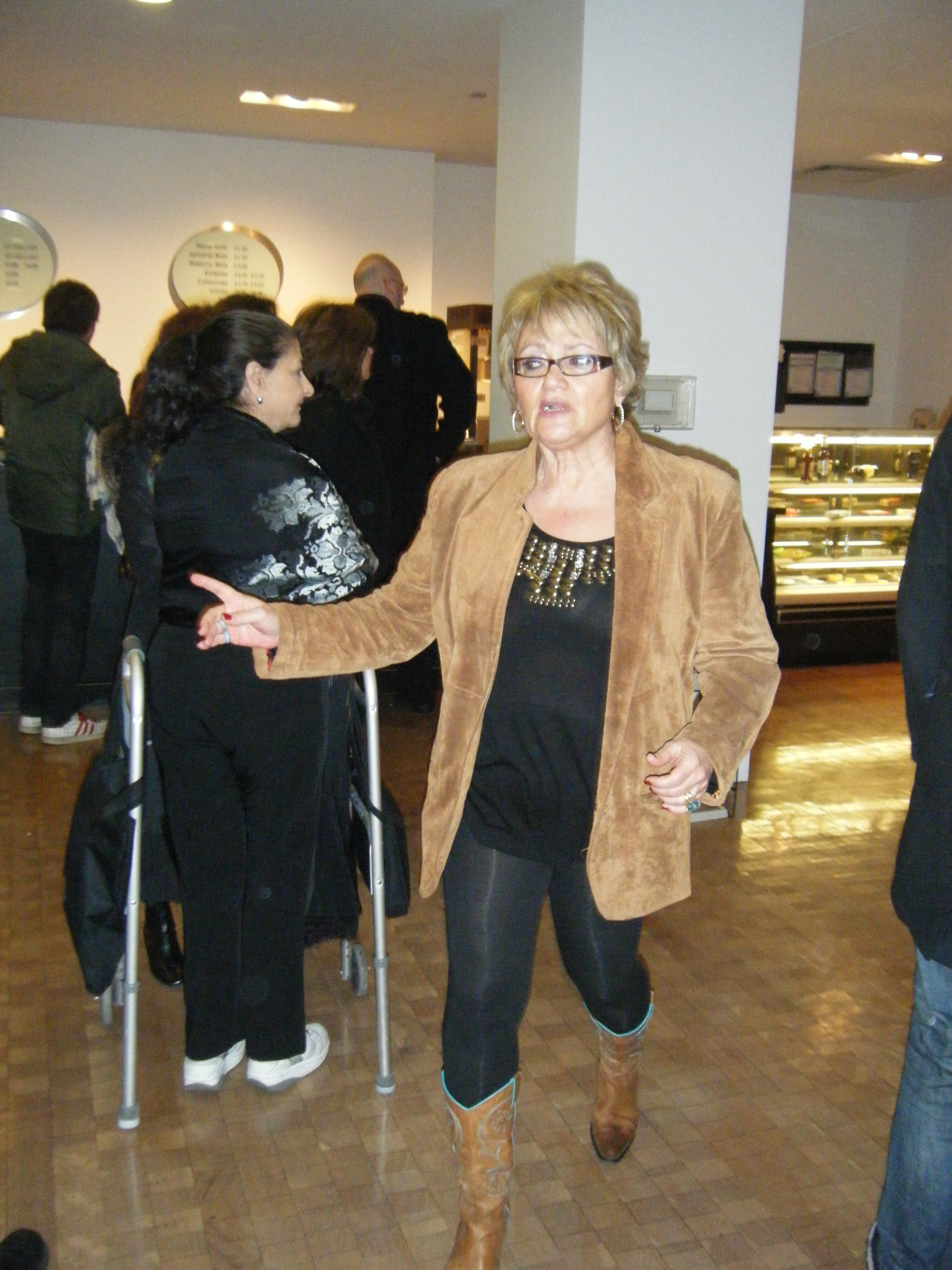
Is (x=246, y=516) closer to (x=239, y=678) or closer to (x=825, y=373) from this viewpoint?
(x=239, y=678)

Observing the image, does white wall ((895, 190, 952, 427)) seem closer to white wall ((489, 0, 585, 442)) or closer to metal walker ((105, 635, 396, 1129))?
white wall ((489, 0, 585, 442))

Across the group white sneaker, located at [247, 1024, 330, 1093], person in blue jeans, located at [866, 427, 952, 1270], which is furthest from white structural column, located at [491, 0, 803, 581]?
person in blue jeans, located at [866, 427, 952, 1270]

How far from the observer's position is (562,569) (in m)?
1.85

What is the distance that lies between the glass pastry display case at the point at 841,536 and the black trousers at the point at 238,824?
14.5 ft

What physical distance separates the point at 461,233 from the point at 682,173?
424 cm

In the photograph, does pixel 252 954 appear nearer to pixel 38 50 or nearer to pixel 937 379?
pixel 38 50

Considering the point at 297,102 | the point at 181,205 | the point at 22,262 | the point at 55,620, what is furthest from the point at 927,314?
the point at 55,620

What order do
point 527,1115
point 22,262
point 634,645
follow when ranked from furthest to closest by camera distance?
point 22,262
point 527,1115
point 634,645

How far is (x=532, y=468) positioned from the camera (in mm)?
1951

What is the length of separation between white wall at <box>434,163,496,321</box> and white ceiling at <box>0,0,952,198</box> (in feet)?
1.93

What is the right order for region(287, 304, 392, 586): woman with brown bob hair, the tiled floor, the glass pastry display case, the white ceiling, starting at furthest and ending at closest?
1. the glass pastry display case
2. the white ceiling
3. region(287, 304, 392, 586): woman with brown bob hair
4. the tiled floor

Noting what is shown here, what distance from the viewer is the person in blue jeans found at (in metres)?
1.52

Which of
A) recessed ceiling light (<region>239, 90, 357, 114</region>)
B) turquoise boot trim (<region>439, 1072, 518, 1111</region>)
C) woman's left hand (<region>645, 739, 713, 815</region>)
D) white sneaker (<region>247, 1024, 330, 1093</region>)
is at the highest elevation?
recessed ceiling light (<region>239, 90, 357, 114</region>)

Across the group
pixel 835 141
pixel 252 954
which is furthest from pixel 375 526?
pixel 835 141
